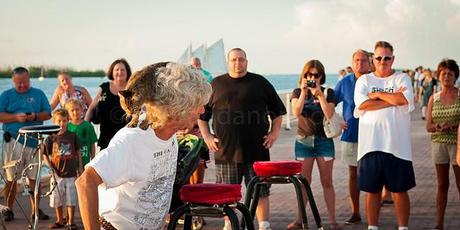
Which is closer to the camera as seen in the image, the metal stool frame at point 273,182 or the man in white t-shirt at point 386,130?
the metal stool frame at point 273,182

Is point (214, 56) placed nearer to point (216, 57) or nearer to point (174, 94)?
point (216, 57)

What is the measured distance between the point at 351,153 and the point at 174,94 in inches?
209

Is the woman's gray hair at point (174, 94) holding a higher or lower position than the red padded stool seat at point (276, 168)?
higher

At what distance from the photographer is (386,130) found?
243 inches

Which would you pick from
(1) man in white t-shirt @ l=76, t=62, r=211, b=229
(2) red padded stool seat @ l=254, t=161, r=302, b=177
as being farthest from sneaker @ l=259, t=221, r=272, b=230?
(1) man in white t-shirt @ l=76, t=62, r=211, b=229

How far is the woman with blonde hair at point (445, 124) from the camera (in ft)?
22.3

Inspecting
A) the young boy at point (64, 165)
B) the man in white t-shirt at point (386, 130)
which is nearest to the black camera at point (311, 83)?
the man in white t-shirt at point (386, 130)

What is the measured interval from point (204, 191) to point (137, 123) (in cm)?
63

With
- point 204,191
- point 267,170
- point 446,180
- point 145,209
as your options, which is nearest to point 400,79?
point 446,180

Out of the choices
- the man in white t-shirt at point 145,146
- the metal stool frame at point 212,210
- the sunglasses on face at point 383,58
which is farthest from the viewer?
the sunglasses on face at point 383,58

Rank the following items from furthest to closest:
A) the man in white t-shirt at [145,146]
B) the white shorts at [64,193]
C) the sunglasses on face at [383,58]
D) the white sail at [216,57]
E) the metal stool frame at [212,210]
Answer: the white sail at [216,57], the white shorts at [64,193], the sunglasses on face at [383,58], the metal stool frame at [212,210], the man in white t-shirt at [145,146]

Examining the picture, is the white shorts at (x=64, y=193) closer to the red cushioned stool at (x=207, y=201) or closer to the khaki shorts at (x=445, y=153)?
the khaki shorts at (x=445, y=153)

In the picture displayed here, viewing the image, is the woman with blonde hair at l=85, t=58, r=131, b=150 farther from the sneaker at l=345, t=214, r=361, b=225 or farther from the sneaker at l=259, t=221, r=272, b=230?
the sneaker at l=345, t=214, r=361, b=225

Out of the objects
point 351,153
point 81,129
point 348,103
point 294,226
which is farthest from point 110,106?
point 351,153
